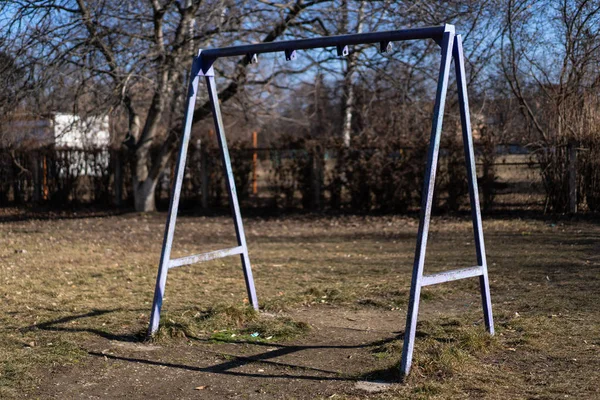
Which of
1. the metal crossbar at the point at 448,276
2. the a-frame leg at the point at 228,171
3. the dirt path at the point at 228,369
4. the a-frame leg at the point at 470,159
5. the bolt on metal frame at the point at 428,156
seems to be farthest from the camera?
the a-frame leg at the point at 228,171

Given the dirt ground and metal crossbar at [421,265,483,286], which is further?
metal crossbar at [421,265,483,286]

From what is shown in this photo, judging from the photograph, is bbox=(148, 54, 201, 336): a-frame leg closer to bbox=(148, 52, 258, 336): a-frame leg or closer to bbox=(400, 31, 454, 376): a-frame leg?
bbox=(148, 52, 258, 336): a-frame leg

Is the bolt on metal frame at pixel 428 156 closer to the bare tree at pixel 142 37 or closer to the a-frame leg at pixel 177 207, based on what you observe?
the a-frame leg at pixel 177 207

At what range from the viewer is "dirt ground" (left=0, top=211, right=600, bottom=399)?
484 cm

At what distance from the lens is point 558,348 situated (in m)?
5.50

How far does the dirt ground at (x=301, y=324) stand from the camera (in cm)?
484

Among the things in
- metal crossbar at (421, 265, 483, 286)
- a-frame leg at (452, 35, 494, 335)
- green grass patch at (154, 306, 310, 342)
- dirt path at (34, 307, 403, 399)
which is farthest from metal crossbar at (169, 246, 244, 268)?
a-frame leg at (452, 35, 494, 335)

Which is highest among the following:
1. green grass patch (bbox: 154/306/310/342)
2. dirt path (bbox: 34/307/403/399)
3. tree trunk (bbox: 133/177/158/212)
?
tree trunk (bbox: 133/177/158/212)

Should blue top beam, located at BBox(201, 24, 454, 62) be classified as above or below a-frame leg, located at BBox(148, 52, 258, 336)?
above

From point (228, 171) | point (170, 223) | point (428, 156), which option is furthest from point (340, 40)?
point (170, 223)

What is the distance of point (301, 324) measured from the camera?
6348mm

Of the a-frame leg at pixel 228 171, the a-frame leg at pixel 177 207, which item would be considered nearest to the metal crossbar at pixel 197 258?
the a-frame leg at pixel 177 207

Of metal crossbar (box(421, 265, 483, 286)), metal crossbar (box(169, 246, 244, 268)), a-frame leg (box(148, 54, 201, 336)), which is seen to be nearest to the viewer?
metal crossbar (box(421, 265, 483, 286))

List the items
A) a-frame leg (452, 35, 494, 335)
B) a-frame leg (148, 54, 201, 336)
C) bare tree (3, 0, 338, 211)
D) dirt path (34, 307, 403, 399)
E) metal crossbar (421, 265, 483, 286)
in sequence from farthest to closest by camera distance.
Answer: bare tree (3, 0, 338, 211), a-frame leg (148, 54, 201, 336), a-frame leg (452, 35, 494, 335), metal crossbar (421, 265, 483, 286), dirt path (34, 307, 403, 399)
